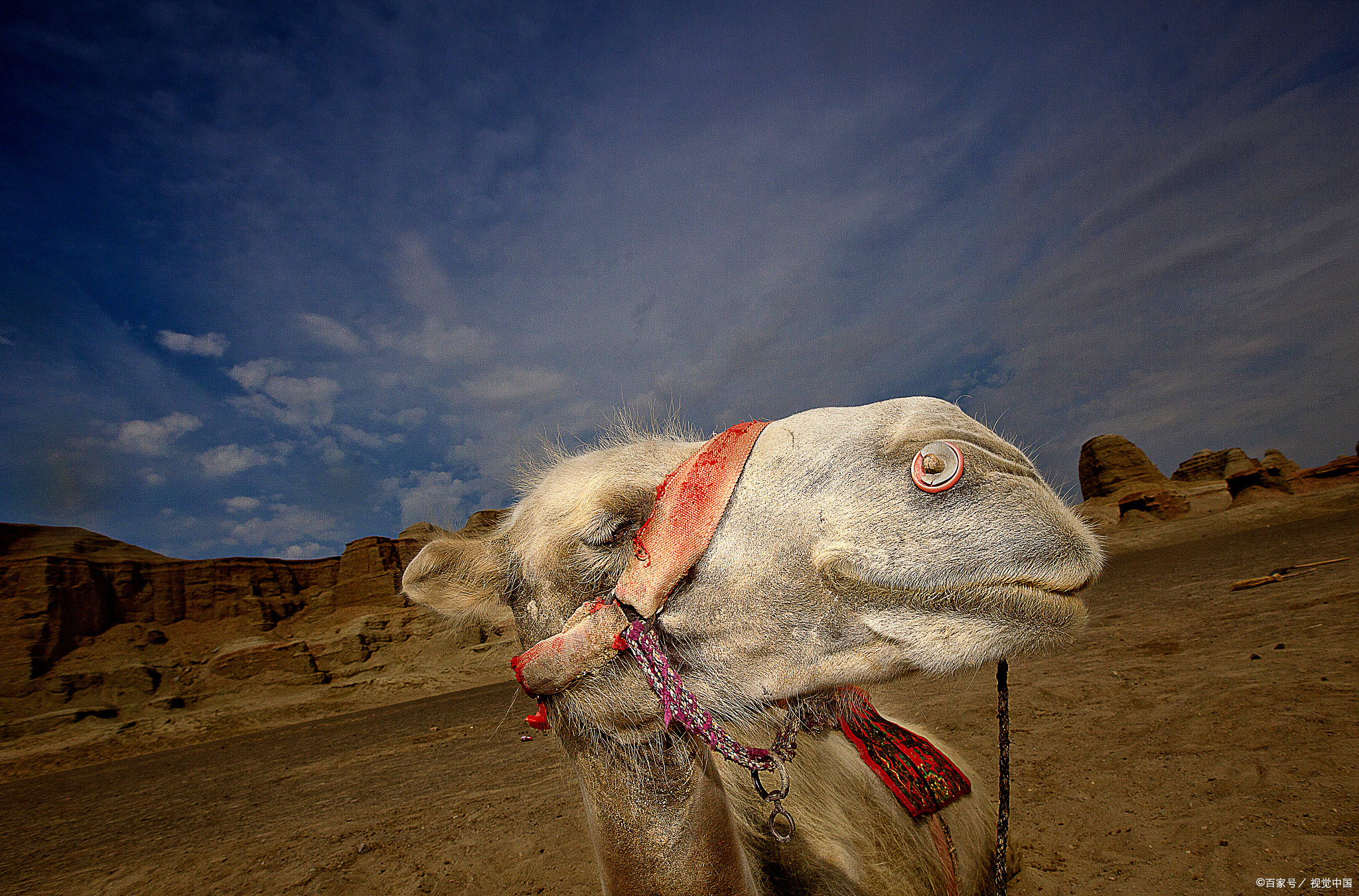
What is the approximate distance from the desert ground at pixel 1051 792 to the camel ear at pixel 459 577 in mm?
437

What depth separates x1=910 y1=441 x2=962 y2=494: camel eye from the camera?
119 cm

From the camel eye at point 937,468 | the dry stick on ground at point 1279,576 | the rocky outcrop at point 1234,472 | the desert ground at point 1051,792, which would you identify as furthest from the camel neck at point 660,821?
the rocky outcrop at point 1234,472

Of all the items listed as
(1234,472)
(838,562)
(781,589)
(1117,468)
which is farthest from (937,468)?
(1117,468)

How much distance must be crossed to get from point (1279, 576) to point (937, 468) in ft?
41.4

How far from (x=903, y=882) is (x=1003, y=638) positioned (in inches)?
55.5

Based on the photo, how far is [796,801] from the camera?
2098 mm

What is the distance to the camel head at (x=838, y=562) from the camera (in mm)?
1197

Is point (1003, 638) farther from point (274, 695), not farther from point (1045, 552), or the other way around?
point (274, 695)

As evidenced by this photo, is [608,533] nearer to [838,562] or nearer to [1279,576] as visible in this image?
[838,562]

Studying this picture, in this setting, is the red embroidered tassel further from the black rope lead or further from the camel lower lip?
the black rope lead

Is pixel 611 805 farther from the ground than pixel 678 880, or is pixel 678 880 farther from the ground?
pixel 611 805

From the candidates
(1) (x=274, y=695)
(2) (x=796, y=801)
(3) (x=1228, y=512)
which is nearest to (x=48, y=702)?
(1) (x=274, y=695)

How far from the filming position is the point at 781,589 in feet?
4.39

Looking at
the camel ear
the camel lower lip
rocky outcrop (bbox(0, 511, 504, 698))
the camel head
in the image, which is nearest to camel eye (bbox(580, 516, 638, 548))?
the camel head
